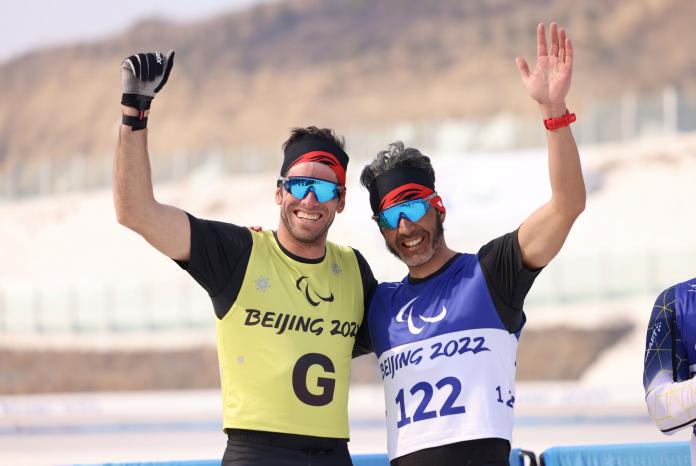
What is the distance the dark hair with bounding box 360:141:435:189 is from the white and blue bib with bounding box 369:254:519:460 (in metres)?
0.60

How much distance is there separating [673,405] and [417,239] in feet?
4.88

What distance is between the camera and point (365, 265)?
213 inches

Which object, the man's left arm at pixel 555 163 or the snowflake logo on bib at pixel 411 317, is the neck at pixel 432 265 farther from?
the man's left arm at pixel 555 163

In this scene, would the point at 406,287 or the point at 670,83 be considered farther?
the point at 670,83

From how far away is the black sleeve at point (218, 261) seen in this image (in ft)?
16.1

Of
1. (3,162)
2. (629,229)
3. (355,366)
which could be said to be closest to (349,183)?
(355,366)

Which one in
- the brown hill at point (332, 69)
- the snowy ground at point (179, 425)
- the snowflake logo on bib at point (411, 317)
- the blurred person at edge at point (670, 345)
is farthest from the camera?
the brown hill at point (332, 69)

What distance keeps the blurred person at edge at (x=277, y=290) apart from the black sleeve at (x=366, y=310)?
0.01m

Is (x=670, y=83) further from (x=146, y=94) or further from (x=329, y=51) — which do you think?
(x=146, y=94)

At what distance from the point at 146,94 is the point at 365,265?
1.54m

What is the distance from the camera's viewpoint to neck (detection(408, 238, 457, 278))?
5.07m

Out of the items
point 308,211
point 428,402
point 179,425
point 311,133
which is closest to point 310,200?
point 308,211

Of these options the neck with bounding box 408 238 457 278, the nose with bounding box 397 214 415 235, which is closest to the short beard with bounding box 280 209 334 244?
the nose with bounding box 397 214 415 235

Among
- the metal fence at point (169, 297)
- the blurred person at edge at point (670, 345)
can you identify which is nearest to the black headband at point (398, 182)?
the blurred person at edge at point (670, 345)
